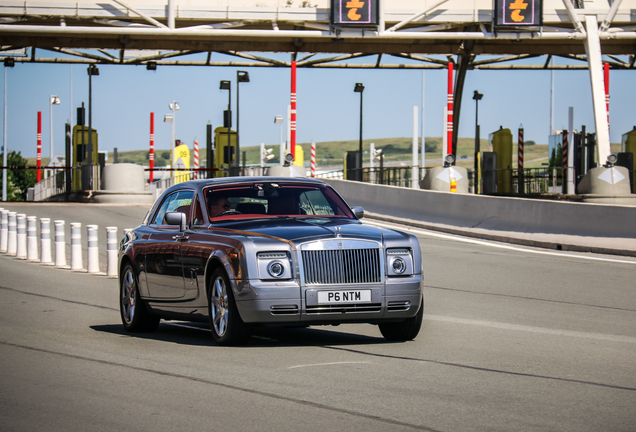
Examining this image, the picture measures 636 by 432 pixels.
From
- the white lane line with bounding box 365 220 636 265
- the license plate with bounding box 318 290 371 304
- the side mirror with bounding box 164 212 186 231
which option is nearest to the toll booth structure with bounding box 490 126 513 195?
the white lane line with bounding box 365 220 636 265

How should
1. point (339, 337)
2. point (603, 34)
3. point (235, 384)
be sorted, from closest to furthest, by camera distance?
point (235, 384) < point (339, 337) < point (603, 34)

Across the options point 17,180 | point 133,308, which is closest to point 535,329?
point 133,308

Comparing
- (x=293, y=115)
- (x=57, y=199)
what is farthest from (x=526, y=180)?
(x=57, y=199)

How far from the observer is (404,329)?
902cm

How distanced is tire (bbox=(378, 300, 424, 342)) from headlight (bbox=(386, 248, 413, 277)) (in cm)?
39

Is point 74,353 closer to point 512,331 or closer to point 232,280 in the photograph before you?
point 232,280

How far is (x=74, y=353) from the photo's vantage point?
841 cm

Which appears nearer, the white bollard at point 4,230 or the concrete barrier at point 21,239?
the concrete barrier at point 21,239

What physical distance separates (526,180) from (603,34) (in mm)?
7238

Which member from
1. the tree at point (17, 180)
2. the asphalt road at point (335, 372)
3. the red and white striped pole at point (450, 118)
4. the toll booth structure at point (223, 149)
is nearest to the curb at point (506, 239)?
the red and white striped pole at point (450, 118)

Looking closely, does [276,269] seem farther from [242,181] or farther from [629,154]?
[629,154]

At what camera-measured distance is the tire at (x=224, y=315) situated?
27.7 ft

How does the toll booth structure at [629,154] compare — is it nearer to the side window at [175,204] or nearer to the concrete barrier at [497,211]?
the concrete barrier at [497,211]

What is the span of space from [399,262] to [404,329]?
76 cm
